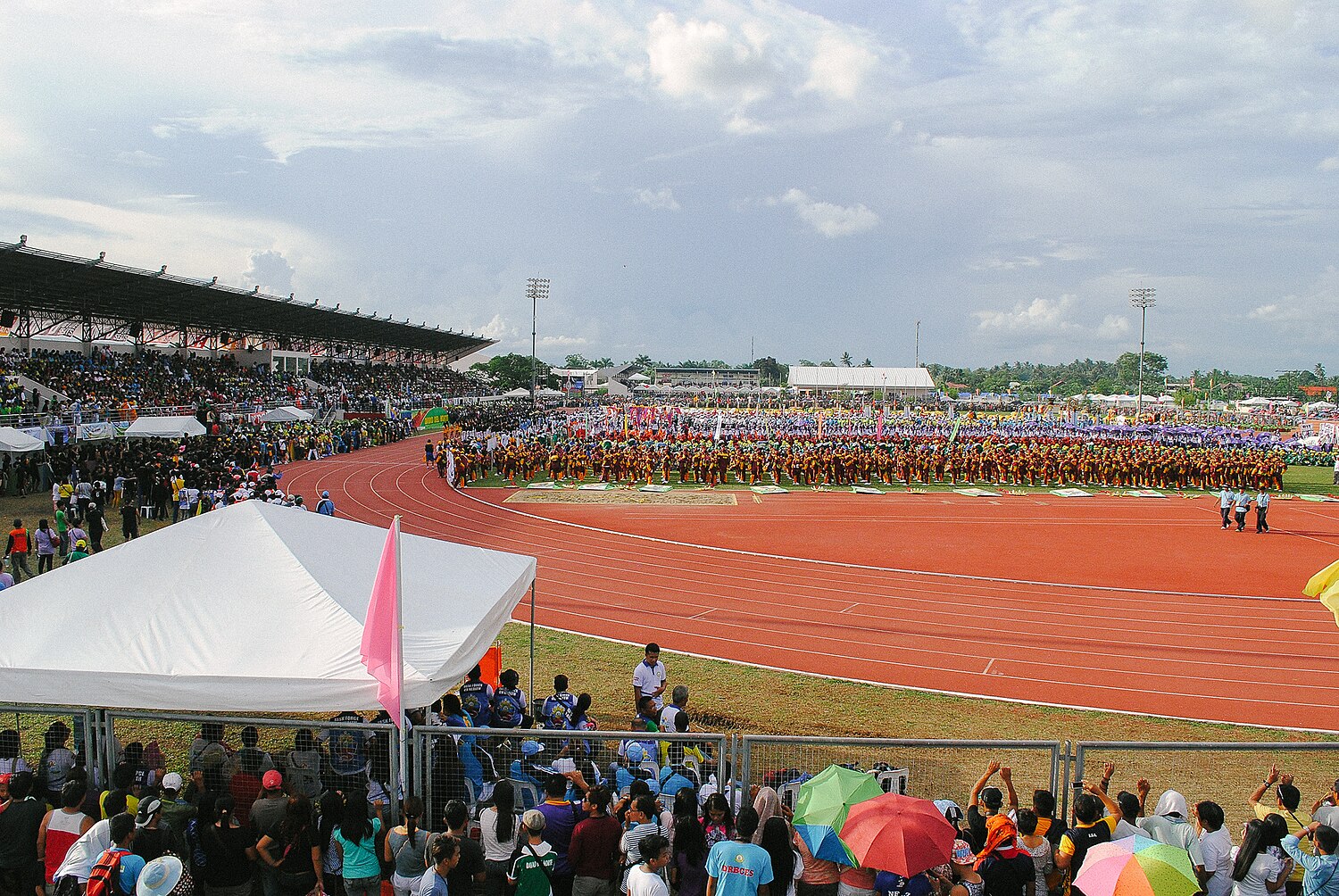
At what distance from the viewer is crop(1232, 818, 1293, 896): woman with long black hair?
18.2 ft

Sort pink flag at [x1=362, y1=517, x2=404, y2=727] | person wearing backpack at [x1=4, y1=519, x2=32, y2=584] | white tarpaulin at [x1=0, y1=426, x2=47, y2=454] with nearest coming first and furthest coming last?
pink flag at [x1=362, y1=517, x2=404, y2=727]
person wearing backpack at [x1=4, y1=519, x2=32, y2=584]
white tarpaulin at [x1=0, y1=426, x2=47, y2=454]

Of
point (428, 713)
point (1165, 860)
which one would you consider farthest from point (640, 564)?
point (1165, 860)

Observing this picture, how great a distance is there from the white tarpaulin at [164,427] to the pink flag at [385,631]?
1220 inches

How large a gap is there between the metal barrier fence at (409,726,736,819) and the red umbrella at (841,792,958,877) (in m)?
1.37

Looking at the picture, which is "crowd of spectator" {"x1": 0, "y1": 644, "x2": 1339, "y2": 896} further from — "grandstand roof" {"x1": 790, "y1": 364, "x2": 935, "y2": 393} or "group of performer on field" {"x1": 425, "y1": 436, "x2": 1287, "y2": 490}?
"grandstand roof" {"x1": 790, "y1": 364, "x2": 935, "y2": 393}

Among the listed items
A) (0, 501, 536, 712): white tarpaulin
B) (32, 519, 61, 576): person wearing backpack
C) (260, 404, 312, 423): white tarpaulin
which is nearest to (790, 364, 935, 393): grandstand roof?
(260, 404, 312, 423): white tarpaulin

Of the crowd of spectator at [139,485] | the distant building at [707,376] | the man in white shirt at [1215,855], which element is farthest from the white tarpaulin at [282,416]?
the distant building at [707,376]

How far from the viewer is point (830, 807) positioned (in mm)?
5516

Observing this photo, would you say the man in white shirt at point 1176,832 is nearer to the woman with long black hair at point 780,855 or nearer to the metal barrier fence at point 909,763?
the metal barrier fence at point 909,763

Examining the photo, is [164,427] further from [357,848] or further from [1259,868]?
[1259,868]

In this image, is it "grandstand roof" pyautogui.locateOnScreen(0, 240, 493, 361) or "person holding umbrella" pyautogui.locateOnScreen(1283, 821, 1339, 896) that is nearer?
"person holding umbrella" pyautogui.locateOnScreen(1283, 821, 1339, 896)

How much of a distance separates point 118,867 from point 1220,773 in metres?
10.1

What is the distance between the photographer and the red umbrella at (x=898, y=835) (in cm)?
504

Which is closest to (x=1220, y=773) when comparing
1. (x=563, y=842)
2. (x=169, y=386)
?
(x=563, y=842)
